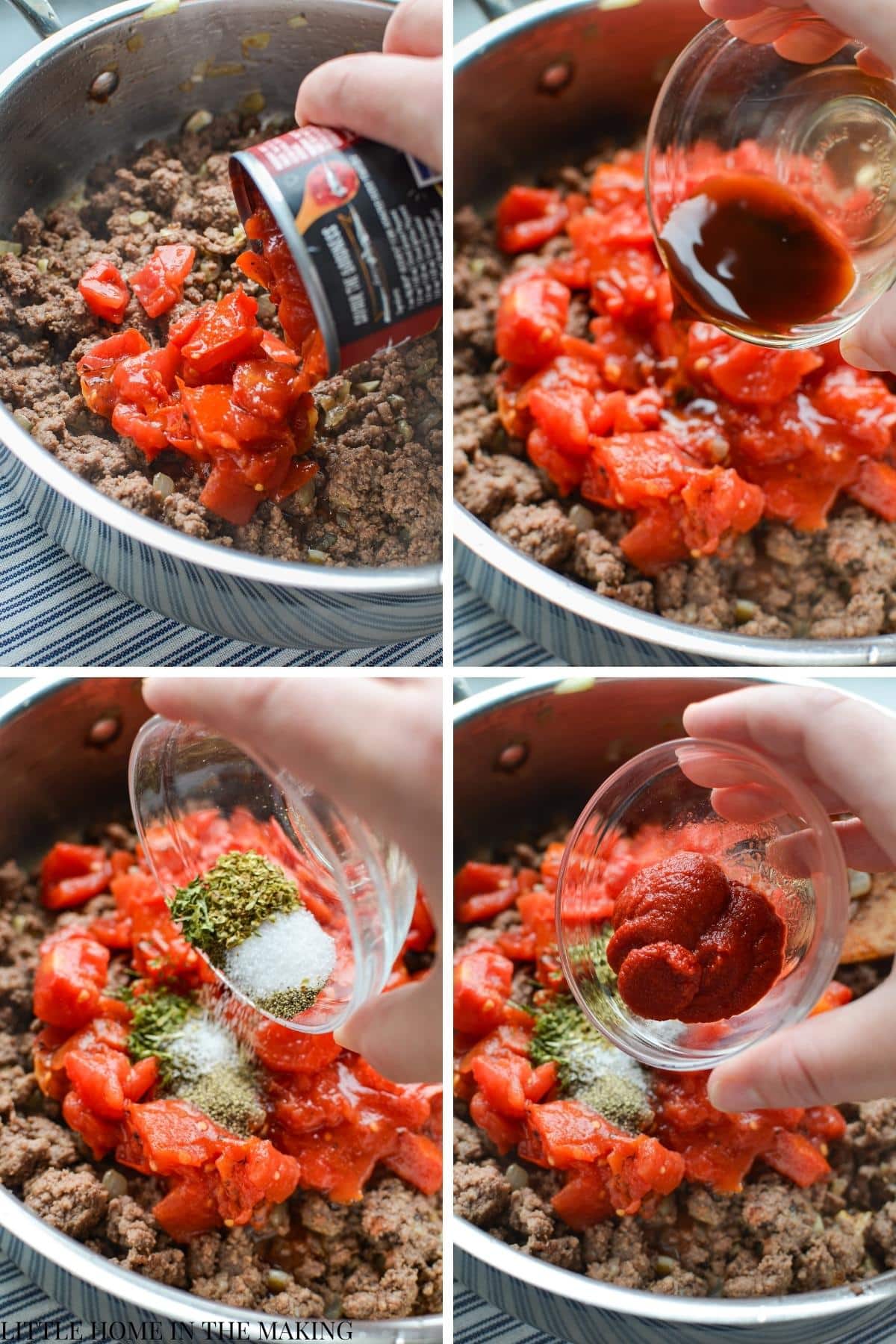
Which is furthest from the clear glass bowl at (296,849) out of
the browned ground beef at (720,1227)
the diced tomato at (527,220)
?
the diced tomato at (527,220)

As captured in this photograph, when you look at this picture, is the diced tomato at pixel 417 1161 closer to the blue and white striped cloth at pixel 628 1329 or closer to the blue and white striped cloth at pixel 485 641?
the blue and white striped cloth at pixel 628 1329

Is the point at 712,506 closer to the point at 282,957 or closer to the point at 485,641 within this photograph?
the point at 485,641

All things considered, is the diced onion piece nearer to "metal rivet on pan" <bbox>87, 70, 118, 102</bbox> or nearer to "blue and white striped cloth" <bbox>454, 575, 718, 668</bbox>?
"metal rivet on pan" <bbox>87, 70, 118, 102</bbox>

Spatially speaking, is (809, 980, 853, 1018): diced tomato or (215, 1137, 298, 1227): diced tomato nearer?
(215, 1137, 298, 1227): diced tomato

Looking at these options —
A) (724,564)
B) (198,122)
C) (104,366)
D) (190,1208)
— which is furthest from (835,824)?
(198,122)

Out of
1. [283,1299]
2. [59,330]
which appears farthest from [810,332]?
[283,1299]

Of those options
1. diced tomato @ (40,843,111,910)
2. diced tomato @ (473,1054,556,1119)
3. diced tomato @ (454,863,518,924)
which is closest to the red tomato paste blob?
diced tomato @ (473,1054,556,1119)

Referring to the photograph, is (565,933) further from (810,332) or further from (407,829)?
(810,332)
